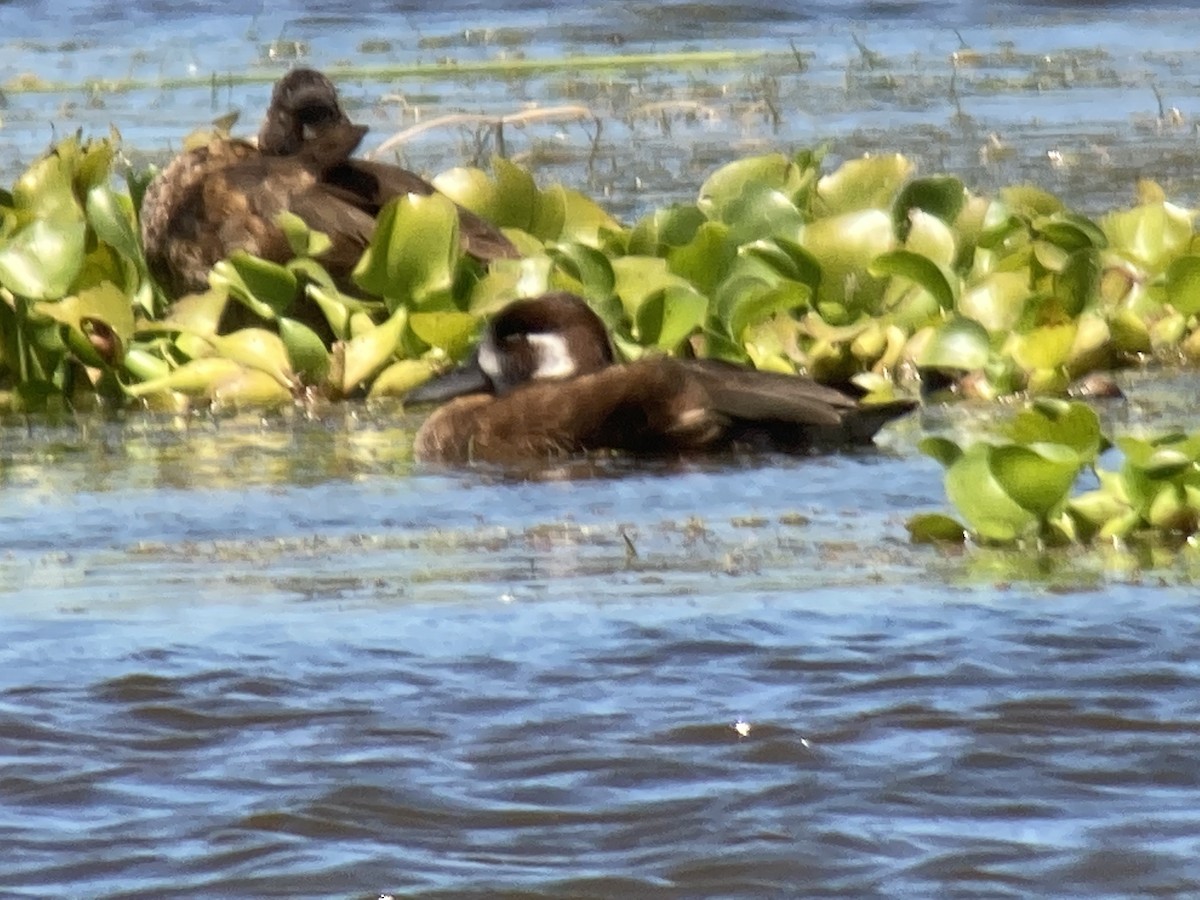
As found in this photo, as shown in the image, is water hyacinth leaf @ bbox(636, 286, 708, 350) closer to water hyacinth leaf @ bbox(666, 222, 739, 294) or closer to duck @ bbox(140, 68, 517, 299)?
water hyacinth leaf @ bbox(666, 222, 739, 294)

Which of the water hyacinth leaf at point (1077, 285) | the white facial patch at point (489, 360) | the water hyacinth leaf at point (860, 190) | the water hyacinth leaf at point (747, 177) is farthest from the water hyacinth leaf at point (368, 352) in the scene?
the water hyacinth leaf at point (1077, 285)

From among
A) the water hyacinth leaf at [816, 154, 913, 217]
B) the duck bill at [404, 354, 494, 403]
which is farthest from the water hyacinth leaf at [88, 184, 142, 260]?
the water hyacinth leaf at [816, 154, 913, 217]

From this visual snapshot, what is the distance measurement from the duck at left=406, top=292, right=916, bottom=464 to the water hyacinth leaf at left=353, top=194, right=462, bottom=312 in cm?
69

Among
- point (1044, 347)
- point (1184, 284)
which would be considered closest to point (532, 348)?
Result: point (1044, 347)

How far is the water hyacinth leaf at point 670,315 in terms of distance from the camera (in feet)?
25.0

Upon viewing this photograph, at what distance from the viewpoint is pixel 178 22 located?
68.3ft

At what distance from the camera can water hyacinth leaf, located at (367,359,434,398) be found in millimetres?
7988

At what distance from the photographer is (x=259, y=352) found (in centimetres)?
788

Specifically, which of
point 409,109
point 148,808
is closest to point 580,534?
point 148,808

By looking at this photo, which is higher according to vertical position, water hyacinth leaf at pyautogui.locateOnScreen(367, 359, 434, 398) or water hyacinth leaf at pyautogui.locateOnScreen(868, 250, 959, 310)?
water hyacinth leaf at pyautogui.locateOnScreen(868, 250, 959, 310)

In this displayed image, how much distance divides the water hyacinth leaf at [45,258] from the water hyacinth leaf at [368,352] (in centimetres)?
81

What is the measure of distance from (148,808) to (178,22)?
57.2 ft

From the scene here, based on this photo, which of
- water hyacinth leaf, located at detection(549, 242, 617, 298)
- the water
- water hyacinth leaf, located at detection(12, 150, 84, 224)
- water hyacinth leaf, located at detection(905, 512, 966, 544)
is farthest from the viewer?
water hyacinth leaf, located at detection(12, 150, 84, 224)

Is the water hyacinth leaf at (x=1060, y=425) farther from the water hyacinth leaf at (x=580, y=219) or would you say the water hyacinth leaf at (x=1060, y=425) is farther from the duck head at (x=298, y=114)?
the duck head at (x=298, y=114)
